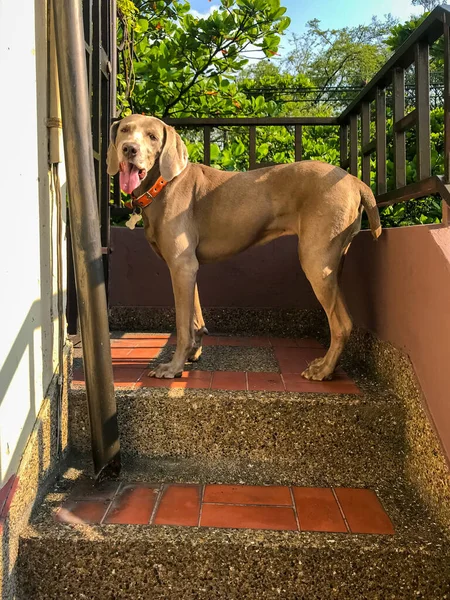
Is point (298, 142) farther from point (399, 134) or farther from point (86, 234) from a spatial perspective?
point (86, 234)

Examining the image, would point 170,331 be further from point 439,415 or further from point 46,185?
point 439,415

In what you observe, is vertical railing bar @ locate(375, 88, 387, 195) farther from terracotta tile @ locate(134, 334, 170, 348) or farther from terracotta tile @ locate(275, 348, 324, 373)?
terracotta tile @ locate(134, 334, 170, 348)

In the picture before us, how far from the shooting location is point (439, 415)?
75.0 inches

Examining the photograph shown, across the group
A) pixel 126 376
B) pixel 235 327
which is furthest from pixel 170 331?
pixel 126 376

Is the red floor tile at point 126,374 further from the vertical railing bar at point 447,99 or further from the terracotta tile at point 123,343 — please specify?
the vertical railing bar at point 447,99

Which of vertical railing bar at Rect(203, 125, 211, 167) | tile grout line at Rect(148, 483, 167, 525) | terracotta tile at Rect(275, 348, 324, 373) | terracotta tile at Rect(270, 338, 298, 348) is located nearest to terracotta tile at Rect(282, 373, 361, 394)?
terracotta tile at Rect(275, 348, 324, 373)

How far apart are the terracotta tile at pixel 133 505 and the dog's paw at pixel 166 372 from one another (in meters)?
0.61

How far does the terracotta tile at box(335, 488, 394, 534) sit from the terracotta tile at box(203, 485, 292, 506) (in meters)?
0.21

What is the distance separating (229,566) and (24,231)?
4.11ft

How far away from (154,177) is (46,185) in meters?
0.91

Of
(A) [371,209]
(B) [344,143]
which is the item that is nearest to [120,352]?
(A) [371,209]

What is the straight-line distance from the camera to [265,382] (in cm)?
251

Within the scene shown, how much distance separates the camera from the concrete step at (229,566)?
164 cm

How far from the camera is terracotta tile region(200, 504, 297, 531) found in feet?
5.79
